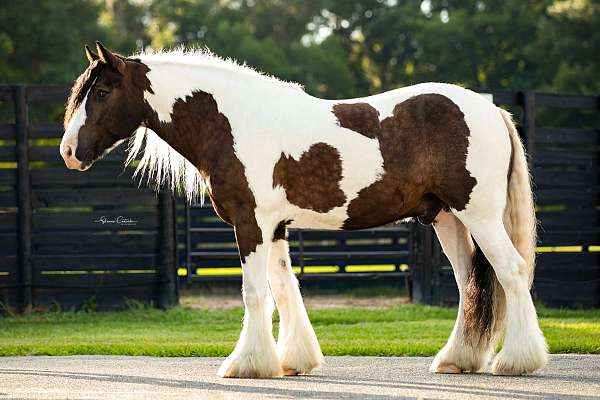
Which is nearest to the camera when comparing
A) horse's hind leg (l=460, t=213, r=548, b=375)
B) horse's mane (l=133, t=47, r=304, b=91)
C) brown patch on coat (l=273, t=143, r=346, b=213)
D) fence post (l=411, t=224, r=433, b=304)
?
horse's hind leg (l=460, t=213, r=548, b=375)

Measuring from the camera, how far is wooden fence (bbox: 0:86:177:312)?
1220 centimetres

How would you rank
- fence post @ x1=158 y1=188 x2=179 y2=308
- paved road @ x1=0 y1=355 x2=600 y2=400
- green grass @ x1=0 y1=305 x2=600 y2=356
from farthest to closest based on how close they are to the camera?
fence post @ x1=158 y1=188 x2=179 y2=308, green grass @ x1=0 y1=305 x2=600 y2=356, paved road @ x1=0 y1=355 x2=600 y2=400

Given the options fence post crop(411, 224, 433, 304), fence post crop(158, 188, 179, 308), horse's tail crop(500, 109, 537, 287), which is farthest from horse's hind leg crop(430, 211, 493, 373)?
fence post crop(158, 188, 179, 308)

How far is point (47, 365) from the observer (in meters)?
8.07

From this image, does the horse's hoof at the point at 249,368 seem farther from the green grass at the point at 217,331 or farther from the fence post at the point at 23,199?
the fence post at the point at 23,199

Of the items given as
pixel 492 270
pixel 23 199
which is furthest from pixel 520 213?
pixel 23 199

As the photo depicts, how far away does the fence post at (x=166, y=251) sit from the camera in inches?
494

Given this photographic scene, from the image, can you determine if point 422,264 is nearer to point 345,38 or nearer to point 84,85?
point 84,85

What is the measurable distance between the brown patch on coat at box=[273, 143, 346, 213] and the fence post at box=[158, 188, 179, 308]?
5.37 metres

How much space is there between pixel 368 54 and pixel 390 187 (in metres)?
44.5

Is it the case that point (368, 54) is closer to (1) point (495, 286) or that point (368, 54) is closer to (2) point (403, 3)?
(2) point (403, 3)

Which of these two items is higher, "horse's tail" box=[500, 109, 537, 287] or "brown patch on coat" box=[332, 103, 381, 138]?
"brown patch on coat" box=[332, 103, 381, 138]

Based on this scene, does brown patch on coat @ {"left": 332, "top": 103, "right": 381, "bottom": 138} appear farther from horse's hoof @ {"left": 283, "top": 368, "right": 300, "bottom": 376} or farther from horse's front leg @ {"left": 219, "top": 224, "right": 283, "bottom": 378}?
horse's hoof @ {"left": 283, "top": 368, "right": 300, "bottom": 376}

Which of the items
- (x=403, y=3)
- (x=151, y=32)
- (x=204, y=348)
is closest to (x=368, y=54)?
(x=403, y=3)
